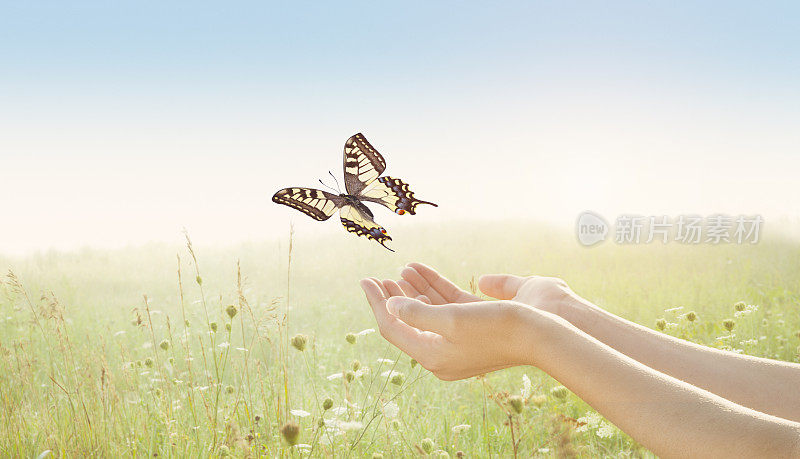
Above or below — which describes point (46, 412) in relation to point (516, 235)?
below

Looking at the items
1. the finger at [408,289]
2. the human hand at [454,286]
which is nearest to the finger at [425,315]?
the human hand at [454,286]

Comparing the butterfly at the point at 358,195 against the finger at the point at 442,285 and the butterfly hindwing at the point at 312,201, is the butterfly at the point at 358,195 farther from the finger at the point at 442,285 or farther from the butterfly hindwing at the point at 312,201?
the finger at the point at 442,285

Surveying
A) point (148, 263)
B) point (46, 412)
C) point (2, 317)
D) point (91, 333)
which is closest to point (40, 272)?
point (148, 263)

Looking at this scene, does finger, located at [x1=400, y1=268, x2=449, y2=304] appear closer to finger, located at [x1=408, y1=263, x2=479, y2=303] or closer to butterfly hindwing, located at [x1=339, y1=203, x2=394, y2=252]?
finger, located at [x1=408, y1=263, x2=479, y2=303]

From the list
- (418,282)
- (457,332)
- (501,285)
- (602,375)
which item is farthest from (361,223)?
(602,375)

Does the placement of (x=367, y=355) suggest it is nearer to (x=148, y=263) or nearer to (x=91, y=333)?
(x=91, y=333)

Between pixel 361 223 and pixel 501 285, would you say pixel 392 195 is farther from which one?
pixel 501 285
